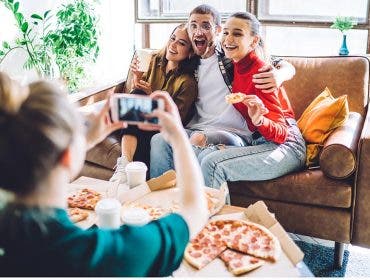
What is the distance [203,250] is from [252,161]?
83cm

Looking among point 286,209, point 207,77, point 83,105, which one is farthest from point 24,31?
point 286,209

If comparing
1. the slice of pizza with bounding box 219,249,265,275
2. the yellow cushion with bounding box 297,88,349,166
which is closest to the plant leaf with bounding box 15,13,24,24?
the yellow cushion with bounding box 297,88,349,166

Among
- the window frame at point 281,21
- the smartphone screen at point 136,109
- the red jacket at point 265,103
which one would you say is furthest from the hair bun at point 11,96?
the window frame at point 281,21

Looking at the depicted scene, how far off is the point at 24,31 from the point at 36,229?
2.58m

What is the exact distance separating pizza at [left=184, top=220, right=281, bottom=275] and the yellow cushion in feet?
2.87

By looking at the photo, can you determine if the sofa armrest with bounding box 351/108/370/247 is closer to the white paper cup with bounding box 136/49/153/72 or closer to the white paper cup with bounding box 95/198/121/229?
the white paper cup with bounding box 95/198/121/229

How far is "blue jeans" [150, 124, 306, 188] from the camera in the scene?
7.11ft

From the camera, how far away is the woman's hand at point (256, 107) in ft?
6.66

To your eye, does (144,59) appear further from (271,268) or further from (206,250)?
(271,268)

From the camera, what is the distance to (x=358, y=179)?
2076 mm

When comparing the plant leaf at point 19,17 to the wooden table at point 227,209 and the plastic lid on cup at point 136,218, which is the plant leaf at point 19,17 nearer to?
the wooden table at point 227,209

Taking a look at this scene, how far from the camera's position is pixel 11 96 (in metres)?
0.83

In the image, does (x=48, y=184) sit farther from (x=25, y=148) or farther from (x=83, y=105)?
(x=83, y=105)

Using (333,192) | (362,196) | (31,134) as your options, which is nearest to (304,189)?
(333,192)
